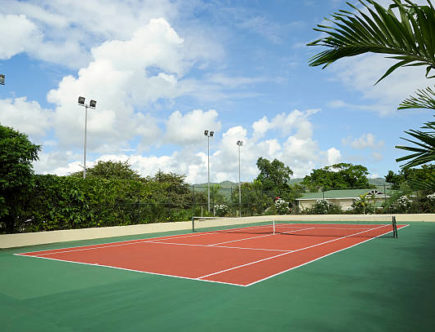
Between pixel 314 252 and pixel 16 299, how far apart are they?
24.0 feet

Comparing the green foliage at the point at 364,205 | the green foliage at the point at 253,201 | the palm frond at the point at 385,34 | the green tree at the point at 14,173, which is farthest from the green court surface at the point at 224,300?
the green foliage at the point at 364,205

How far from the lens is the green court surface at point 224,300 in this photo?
4289mm

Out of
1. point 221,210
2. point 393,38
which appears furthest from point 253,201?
point 393,38

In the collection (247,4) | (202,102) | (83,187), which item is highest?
(202,102)

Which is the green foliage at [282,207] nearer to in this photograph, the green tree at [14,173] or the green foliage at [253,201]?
the green foliage at [253,201]

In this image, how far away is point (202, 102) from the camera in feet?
104

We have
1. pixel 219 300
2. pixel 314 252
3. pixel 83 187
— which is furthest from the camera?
pixel 83 187

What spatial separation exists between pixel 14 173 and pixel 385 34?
37.3ft

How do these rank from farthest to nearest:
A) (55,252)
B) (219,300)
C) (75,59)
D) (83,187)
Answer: (75,59) < (83,187) < (55,252) < (219,300)

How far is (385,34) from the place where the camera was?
9.56 feet

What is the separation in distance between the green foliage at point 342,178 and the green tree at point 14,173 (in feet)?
169

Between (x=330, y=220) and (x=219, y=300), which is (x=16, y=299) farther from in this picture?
(x=330, y=220)

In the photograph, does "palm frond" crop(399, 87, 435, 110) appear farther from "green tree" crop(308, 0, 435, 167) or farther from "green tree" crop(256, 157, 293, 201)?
"green tree" crop(256, 157, 293, 201)

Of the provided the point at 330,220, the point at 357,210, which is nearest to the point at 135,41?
the point at 330,220
